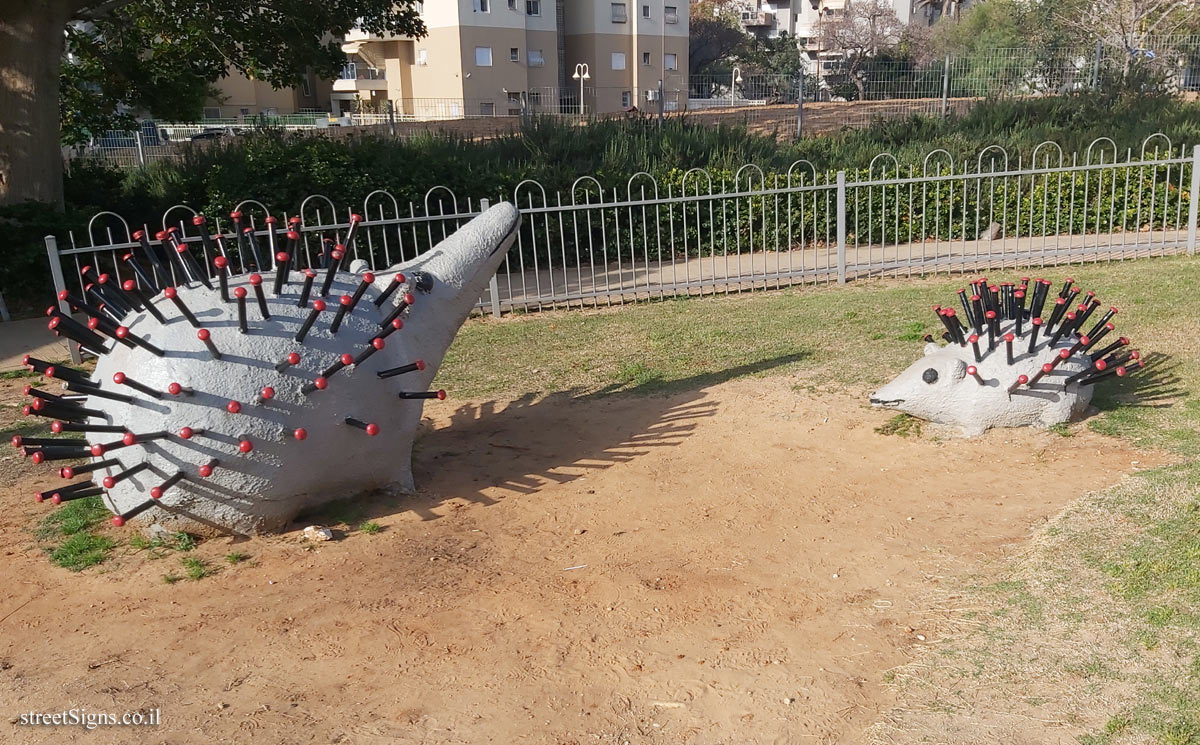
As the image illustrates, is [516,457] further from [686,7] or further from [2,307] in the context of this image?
[686,7]

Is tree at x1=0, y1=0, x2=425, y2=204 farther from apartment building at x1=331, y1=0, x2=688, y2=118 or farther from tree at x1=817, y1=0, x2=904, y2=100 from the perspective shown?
tree at x1=817, y1=0, x2=904, y2=100

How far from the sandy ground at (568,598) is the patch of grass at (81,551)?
91 mm

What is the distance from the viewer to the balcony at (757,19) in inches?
2505

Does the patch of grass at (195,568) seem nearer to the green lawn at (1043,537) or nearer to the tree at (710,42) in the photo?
the green lawn at (1043,537)

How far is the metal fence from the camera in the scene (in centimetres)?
1170

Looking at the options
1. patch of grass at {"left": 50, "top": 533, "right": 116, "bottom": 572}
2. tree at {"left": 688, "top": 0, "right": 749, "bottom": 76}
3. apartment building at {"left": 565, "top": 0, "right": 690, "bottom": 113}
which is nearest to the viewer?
patch of grass at {"left": 50, "top": 533, "right": 116, "bottom": 572}

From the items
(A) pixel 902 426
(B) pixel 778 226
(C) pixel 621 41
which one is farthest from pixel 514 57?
(A) pixel 902 426

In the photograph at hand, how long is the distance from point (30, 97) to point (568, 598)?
1041 cm

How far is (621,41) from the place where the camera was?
43625 mm

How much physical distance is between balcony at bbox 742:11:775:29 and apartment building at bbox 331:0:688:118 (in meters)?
19.9

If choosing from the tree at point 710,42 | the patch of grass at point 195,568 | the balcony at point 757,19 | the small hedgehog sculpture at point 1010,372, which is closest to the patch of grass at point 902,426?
the small hedgehog sculpture at point 1010,372

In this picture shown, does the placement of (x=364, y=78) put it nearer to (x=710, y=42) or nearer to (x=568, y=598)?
(x=710, y=42)

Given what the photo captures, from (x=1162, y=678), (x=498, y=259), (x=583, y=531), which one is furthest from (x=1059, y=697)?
(x=498, y=259)

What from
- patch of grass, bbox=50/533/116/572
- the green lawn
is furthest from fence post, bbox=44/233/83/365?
patch of grass, bbox=50/533/116/572
